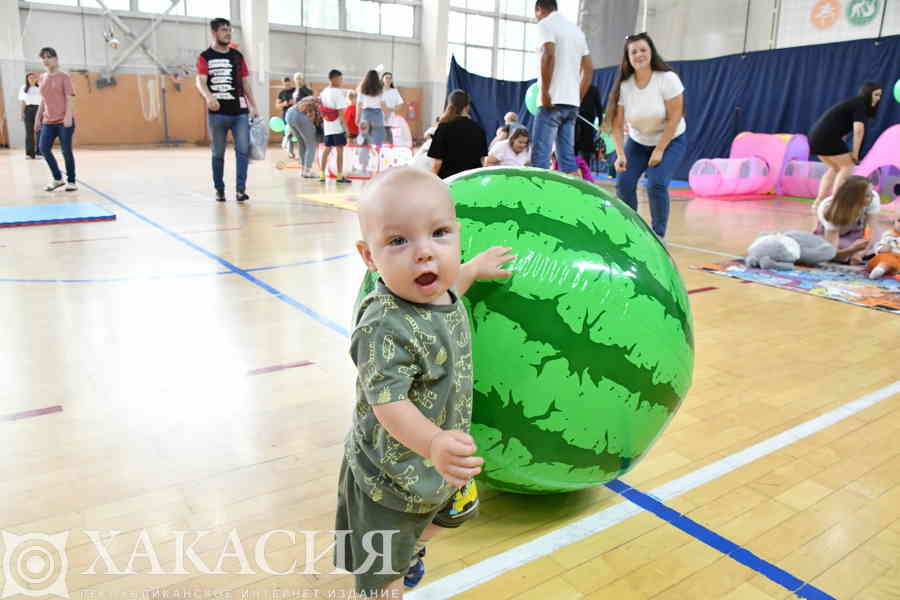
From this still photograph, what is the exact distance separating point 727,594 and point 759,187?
35.2 ft

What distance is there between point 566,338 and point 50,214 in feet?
21.9

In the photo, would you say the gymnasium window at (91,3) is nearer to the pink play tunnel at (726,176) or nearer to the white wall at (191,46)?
the white wall at (191,46)

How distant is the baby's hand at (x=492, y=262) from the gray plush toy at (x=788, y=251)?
14.0 feet

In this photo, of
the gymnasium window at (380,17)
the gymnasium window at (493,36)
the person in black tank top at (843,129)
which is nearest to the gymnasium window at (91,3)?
the gymnasium window at (380,17)

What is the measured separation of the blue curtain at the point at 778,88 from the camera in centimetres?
1114

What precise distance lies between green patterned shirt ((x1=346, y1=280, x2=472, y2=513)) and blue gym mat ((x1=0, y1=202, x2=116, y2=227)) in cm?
621

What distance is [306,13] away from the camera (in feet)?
72.7

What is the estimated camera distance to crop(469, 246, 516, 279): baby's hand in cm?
167

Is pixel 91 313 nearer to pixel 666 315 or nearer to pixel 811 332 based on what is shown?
pixel 666 315

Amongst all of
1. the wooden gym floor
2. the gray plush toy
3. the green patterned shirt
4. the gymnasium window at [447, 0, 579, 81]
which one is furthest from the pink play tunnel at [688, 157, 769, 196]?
the gymnasium window at [447, 0, 579, 81]

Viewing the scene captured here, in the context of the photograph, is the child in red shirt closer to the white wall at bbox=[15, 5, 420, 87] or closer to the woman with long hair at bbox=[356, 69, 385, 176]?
the woman with long hair at bbox=[356, 69, 385, 176]

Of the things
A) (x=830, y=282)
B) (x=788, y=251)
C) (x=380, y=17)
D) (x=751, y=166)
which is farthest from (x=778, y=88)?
(x=380, y=17)

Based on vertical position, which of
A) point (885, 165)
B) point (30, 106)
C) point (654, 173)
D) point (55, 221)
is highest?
point (30, 106)

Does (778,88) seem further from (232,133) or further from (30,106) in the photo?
(30,106)
